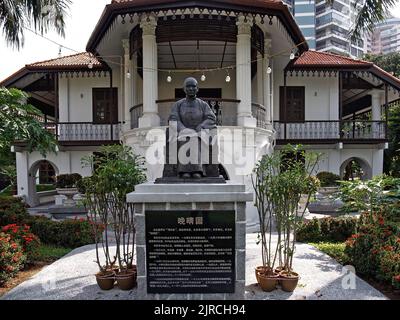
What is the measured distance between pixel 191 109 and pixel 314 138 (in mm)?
11210

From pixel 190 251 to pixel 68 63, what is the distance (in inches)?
528

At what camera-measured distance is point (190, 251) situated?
4.25 m

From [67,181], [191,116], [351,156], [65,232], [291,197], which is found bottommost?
[65,232]

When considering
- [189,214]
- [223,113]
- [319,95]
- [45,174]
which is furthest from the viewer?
[45,174]

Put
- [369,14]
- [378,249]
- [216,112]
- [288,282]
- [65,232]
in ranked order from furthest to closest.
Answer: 1. [216,112]
2. [369,14]
3. [65,232]
4. [378,249]
5. [288,282]

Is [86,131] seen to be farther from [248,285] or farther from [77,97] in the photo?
[248,285]

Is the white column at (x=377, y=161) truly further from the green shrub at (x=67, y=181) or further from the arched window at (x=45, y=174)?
the arched window at (x=45, y=174)

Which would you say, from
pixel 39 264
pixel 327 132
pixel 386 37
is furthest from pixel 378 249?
pixel 386 37

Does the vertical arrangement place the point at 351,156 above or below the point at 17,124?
below

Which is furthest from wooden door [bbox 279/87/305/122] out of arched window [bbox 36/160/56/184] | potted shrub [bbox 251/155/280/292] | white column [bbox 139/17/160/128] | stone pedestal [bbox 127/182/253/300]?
arched window [bbox 36/160/56/184]

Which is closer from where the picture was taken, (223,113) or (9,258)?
(9,258)

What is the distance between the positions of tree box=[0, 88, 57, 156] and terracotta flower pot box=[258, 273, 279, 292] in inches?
229

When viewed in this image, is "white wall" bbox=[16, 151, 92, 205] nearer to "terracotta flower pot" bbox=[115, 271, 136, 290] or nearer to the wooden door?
the wooden door

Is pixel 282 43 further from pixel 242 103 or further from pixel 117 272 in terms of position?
pixel 117 272
